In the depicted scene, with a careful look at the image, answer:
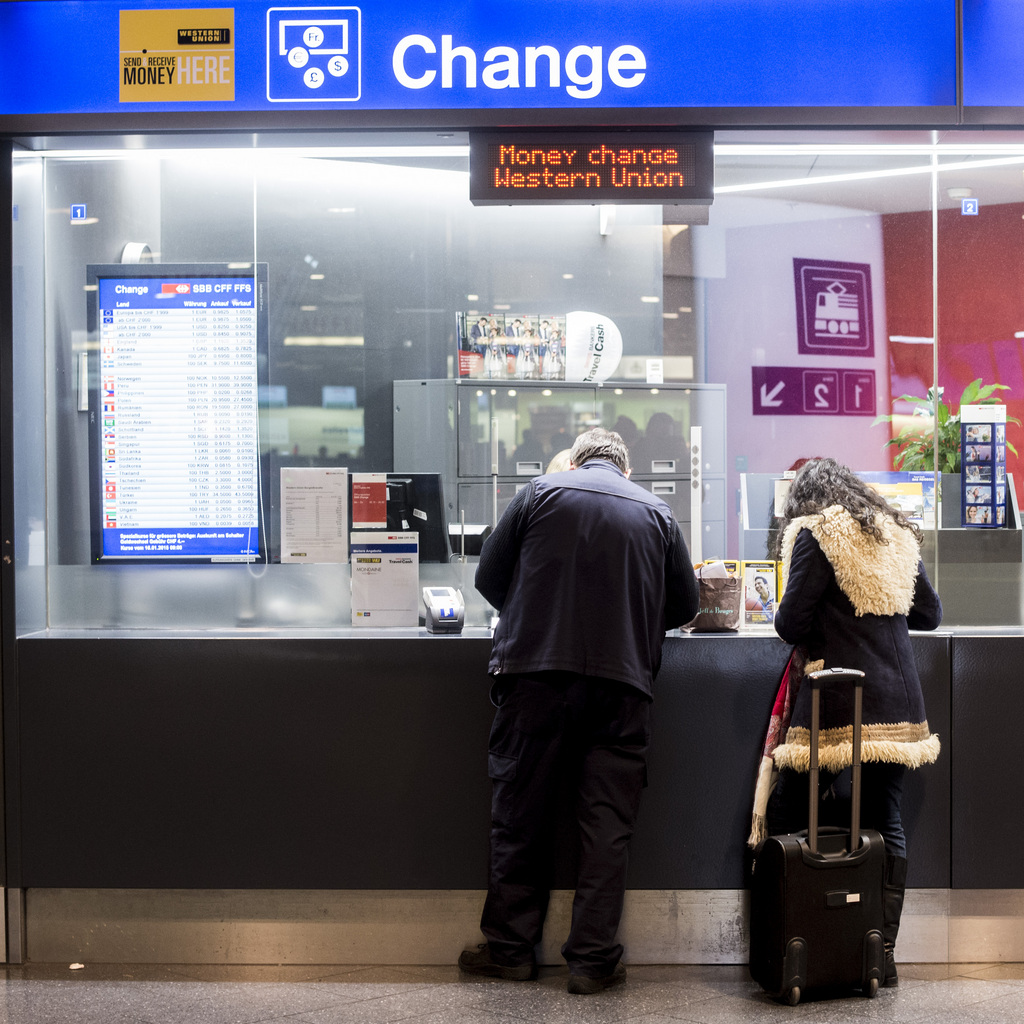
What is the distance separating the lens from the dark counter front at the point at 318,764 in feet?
11.6

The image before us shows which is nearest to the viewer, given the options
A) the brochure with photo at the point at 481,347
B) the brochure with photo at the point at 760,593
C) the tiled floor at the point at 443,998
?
the tiled floor at the point at 443,998

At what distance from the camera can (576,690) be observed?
3.21m

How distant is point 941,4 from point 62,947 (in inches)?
168

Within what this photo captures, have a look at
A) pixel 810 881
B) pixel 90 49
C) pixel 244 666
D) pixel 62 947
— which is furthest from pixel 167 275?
pixel 810 881

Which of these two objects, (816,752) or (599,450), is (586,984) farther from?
→ (599,450)

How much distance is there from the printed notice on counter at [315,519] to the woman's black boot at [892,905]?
6.98 ft

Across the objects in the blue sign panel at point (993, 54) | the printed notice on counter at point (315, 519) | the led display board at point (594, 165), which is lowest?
the printed notice on counter at point (315, 519)

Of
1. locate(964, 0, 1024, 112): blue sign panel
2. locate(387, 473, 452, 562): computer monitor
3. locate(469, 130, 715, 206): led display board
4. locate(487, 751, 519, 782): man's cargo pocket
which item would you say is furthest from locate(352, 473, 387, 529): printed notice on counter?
locate(964, 0, 1024, 112): blue sign panel

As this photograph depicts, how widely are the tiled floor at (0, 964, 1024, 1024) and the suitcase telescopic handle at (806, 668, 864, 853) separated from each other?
514 mm

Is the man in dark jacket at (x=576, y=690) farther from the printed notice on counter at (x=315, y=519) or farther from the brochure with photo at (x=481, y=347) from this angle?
the brochure with photo at (x=481, y=347)

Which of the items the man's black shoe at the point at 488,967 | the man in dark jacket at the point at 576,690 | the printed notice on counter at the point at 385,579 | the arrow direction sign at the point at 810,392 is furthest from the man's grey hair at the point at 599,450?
the man's black shoe at the point at 488,967

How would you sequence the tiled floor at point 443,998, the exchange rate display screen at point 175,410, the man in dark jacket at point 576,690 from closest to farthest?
the tiled floor at point 443,998 → the man in dark jacket at point 576,690 → the exchange rate display screen at point 175,410

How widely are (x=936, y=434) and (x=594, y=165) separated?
164 cm

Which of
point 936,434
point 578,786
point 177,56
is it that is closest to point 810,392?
point 936,434
